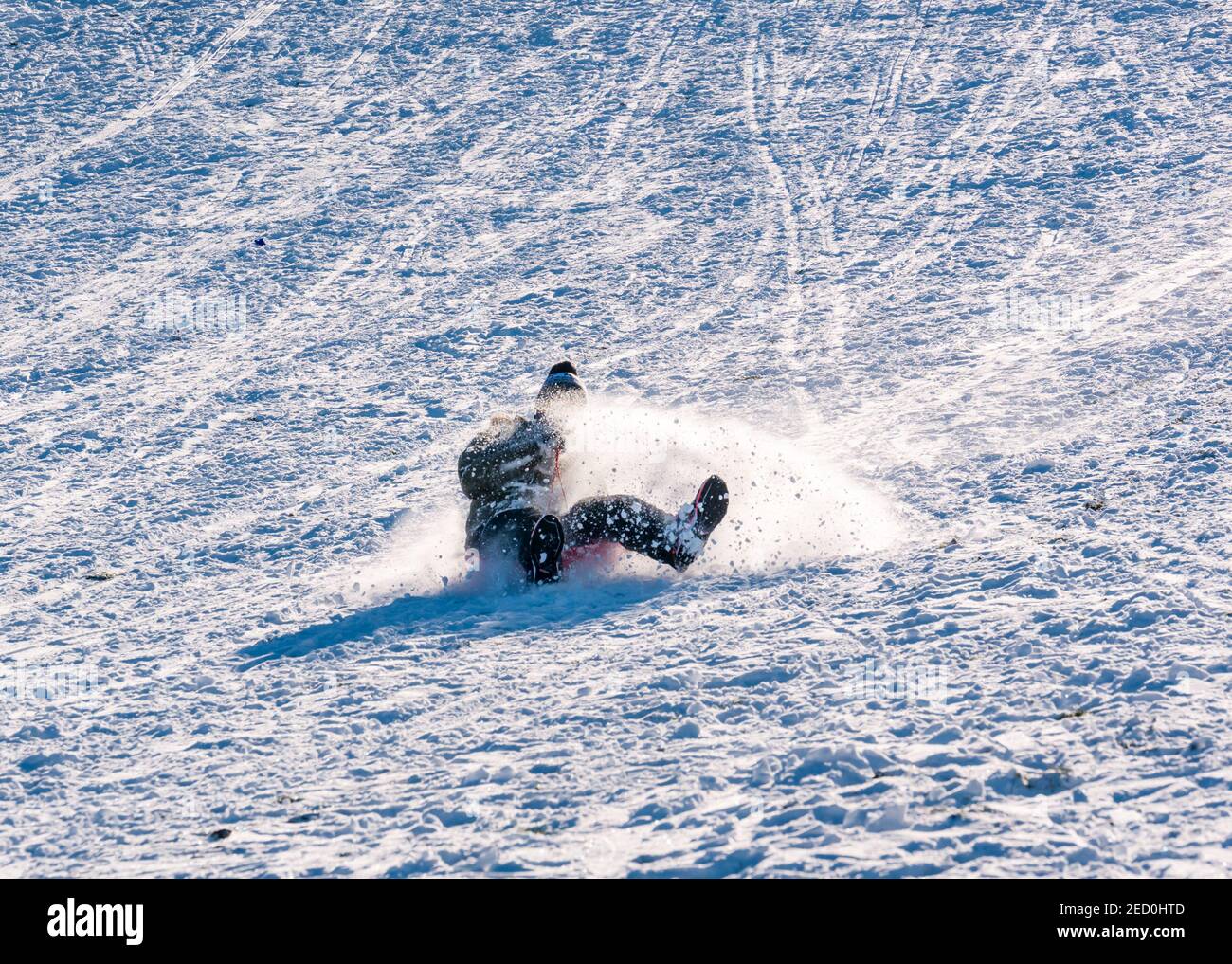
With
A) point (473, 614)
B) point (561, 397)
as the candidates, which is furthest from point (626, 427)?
point (473, 614)

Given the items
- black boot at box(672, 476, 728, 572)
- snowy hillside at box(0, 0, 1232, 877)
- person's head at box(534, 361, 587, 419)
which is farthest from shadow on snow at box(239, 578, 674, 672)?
person's head at box(534, 361, 587, 419)

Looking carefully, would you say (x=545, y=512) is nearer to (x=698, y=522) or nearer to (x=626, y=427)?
(x=698, y=522)

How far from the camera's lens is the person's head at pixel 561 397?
674cm

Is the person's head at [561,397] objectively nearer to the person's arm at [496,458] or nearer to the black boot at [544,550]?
the person's arm at [496,458]

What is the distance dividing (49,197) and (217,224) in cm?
184

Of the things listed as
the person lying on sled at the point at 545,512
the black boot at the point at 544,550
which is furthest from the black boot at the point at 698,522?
the black boot at the point at 544,550

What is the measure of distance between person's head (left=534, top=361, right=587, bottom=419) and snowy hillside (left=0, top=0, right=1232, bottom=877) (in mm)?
359

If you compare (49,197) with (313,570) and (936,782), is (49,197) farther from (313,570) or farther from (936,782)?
(936,782)

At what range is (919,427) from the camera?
803 cm

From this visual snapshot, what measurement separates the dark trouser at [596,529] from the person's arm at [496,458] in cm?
21

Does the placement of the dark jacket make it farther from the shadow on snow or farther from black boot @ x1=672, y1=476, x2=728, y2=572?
black boot @ x1=672, y1=476, x2=728, y2=572

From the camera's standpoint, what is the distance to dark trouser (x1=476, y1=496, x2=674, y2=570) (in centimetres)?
624

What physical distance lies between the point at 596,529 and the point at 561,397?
0.78 metres
